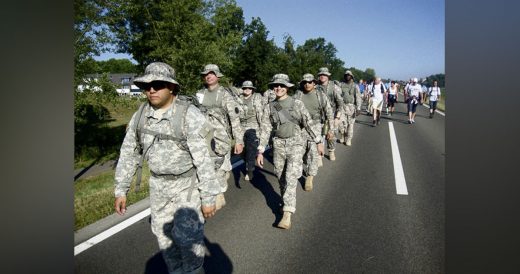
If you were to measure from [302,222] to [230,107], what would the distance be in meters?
2.23

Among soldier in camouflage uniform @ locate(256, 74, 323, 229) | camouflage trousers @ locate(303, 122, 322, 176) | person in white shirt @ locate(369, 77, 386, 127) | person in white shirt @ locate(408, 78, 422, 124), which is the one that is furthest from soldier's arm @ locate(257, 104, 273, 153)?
person in white shirt @ locate(408, 78, 422, 124)

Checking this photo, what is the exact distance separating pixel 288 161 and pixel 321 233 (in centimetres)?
121

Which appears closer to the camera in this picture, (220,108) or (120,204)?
(120,204)

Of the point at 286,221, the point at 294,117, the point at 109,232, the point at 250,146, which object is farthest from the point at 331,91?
the point at 109,232

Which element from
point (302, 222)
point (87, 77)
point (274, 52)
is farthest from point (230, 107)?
point (274, 52)

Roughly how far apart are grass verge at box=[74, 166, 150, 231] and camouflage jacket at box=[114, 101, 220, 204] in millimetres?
1996

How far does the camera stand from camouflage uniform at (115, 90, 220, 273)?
3133 millimetres

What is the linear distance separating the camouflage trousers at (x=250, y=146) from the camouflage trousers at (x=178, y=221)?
376cm

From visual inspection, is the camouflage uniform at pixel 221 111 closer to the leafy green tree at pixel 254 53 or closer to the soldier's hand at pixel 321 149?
the soldier's hand at pixel 321 149

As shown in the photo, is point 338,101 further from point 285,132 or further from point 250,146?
point 285,132

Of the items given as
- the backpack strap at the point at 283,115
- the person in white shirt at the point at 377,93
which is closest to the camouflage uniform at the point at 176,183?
the backpack strap at the point at 283,115

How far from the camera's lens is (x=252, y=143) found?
7176 millimetres

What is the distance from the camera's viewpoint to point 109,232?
4.44 m

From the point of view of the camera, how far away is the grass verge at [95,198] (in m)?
4.88
